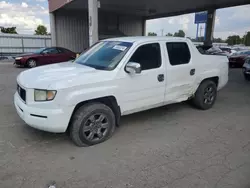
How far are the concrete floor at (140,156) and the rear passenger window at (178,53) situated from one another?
131 cm

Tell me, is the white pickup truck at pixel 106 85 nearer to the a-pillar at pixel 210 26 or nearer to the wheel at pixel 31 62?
the wheel at pixel 31 62

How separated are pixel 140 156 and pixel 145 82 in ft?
4.60

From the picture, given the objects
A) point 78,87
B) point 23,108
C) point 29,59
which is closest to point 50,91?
point 78,87

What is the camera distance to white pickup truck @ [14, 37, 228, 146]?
3326mm

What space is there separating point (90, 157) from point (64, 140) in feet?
2.63

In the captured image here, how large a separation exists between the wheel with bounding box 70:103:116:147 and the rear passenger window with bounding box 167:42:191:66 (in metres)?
1.82

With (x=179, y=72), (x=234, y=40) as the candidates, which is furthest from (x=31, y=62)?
(x=234, y=40)

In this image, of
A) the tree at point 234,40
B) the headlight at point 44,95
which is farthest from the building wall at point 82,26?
the tree at point 234,40

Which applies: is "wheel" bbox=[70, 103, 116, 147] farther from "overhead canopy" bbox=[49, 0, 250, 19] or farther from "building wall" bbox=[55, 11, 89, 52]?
"building wall" bbox=[55, 11, 89, 52]

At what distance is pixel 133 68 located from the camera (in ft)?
12.2

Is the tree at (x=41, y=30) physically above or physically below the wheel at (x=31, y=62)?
above

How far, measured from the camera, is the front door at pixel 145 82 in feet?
12.9

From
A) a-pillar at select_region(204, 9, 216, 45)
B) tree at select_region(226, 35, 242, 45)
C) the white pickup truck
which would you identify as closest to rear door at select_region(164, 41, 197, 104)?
the white pickup truck

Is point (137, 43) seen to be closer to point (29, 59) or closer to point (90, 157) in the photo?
point (90, 157)
